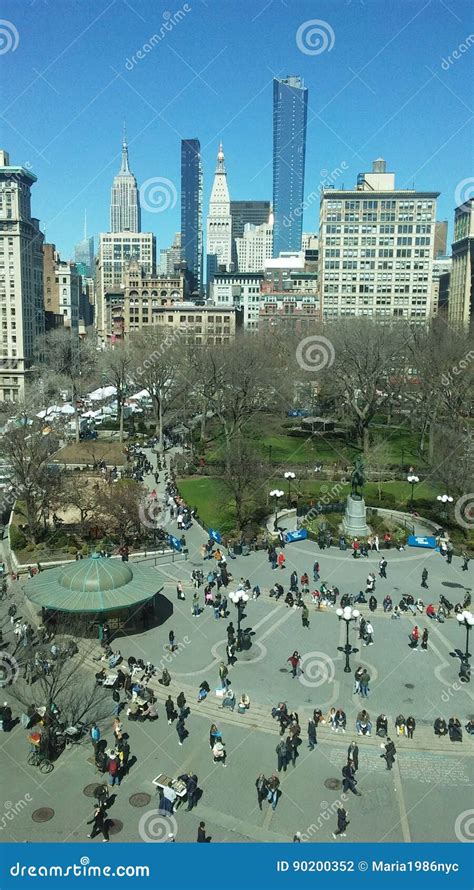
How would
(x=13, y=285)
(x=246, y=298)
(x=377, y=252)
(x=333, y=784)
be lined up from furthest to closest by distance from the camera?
1. (x=246, y=298)
2. (x=377, y=252)
3. (x=13, y=285)
4. (x=333, y=784)

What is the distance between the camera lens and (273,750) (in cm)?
2017

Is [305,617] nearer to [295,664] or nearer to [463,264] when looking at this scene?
[295,664]

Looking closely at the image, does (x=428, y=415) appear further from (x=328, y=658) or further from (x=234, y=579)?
(x=328, y=658)

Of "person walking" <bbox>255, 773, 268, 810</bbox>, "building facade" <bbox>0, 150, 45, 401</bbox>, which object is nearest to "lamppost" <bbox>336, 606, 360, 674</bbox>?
"person walking" <bbox>255, 773, 268, 810</bbox>

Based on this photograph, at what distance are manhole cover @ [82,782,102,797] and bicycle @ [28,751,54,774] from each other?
1.46 meters

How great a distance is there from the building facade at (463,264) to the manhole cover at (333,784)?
108317mm

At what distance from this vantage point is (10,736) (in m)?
21.0

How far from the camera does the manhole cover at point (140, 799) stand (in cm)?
1783

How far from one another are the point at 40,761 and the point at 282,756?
682 centimetres

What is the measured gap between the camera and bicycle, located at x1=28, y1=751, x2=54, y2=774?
1934 centimetres

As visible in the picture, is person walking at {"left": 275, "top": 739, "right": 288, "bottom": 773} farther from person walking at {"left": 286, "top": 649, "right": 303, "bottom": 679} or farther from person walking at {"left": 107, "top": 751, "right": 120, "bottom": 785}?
person walking at {"left": 286, "top": 649, "right": 303, "bottom": 679}

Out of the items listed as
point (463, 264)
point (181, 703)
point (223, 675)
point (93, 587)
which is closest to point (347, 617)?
point (223, 675)

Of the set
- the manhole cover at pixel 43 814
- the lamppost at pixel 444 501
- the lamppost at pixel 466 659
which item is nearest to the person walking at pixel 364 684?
the lamppost at pixel 466 659

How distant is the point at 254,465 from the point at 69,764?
76.3 ft
